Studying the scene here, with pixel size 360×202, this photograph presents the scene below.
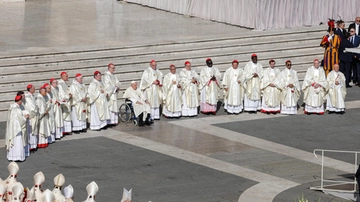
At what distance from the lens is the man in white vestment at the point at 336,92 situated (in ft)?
88.9

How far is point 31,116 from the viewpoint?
22.8 m

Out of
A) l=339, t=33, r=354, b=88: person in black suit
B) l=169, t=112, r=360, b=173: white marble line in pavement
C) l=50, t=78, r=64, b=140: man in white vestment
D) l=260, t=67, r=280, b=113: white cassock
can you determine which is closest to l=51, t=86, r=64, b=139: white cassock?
l=50, t=78, r=64, b=140: man in white vestment

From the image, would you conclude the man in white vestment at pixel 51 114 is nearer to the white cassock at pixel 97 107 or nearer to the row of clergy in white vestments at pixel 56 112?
the row of clergy in white vestments at pixel 56 112

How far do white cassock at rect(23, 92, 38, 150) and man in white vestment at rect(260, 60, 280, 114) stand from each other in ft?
22.0

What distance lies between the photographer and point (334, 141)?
953 inches

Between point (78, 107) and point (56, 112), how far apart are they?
0.87 meters

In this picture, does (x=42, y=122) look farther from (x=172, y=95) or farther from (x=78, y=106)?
(x=172, y=95)

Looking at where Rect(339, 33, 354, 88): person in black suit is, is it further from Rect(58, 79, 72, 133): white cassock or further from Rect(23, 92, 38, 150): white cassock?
Rect(23, 92, 38, 150): white cassock

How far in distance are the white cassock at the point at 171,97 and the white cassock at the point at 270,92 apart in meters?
2.24

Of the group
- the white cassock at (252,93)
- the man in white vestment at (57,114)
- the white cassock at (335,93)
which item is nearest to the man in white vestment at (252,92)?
the white cassock at (252,93)

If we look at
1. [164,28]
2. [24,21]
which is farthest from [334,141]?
[24,21]

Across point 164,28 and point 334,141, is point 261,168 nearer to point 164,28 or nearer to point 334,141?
point 334,141

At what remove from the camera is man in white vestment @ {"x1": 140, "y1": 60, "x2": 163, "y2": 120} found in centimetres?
2622

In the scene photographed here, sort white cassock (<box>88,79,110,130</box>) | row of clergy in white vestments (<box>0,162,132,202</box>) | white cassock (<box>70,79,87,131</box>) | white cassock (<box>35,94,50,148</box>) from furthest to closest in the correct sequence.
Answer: white cassock (<box>88,79,110,130</box>) → white cassock (<box>70,79,87,131</box>) → white cassock (<box>35,94,50,148</box>) → row of clergy in white vestments (<box>0,162,132,202</box>)
